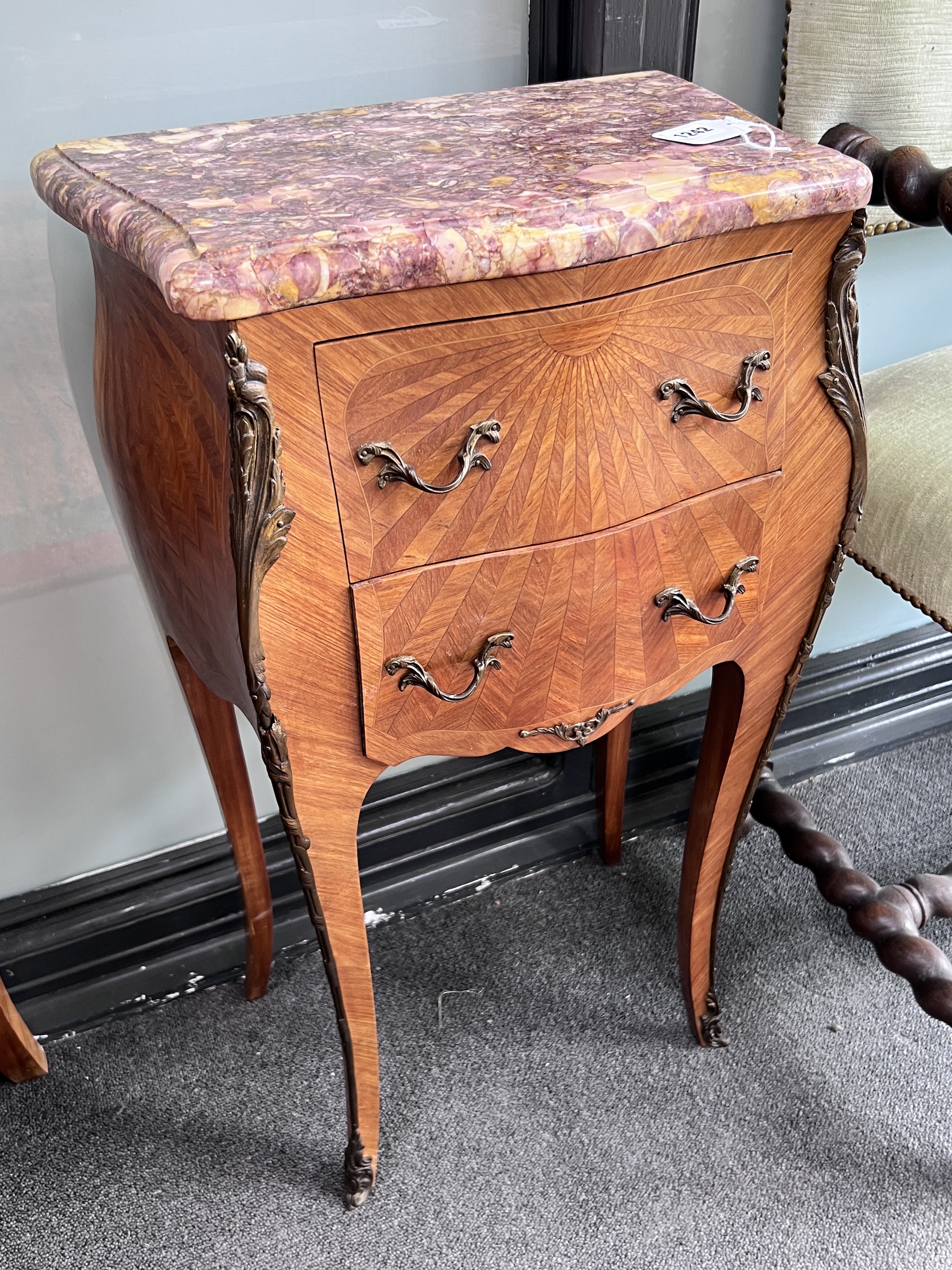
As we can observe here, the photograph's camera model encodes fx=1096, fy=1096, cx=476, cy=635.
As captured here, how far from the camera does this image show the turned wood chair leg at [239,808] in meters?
0.96

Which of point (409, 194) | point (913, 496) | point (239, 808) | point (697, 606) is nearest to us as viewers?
point (409, 194)

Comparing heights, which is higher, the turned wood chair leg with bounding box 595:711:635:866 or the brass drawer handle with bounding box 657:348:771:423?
the brass drawer handle with bounding box 657:348:771:423

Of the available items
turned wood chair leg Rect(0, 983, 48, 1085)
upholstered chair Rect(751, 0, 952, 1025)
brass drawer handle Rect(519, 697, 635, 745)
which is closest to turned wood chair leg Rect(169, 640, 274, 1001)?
turned wood chair leg Rect(0, 983, 48, 1085)

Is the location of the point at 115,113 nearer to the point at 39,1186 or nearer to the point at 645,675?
the point at 645,675

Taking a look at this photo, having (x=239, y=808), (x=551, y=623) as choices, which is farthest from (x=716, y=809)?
(x=239, y=808)

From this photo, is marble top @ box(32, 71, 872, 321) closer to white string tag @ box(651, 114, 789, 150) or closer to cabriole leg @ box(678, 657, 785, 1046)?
white string tag @ box(651, 114, 789, 150)

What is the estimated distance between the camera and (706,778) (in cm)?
96

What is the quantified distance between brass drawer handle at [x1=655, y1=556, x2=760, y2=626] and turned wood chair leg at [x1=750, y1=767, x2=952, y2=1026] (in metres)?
0.35

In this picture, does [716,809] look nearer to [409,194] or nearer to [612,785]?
[612,785]

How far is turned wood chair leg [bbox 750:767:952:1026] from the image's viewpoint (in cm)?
100

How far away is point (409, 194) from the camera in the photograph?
62 cm

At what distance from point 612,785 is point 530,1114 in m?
0.36

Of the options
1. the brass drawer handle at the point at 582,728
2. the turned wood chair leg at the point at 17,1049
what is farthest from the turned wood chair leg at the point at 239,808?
the brass drawer handle at the point at 582,728

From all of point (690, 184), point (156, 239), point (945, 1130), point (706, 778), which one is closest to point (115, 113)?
point (156, 239)
